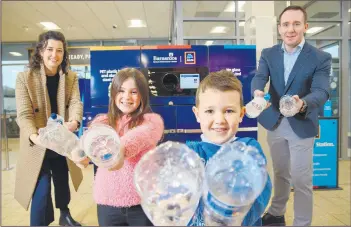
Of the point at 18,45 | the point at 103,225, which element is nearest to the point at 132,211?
the point at 103,225

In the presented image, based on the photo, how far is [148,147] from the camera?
0.95 metres

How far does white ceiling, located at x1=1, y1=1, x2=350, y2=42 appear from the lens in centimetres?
569

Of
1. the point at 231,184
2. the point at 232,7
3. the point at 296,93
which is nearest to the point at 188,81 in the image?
the point at 296,93

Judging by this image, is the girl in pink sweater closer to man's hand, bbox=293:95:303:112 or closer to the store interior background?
man's hand, bbox=293:95:303:112

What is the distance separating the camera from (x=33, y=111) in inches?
66.0

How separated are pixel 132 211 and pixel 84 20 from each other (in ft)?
20.8

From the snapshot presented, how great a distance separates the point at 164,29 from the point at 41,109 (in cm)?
641

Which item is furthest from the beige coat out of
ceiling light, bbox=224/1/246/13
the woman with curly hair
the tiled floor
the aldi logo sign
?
ceiling light, bbox=224/1/246/13

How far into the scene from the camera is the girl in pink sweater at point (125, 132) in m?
1.08

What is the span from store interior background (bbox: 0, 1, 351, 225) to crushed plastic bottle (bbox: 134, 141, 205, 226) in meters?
2.40

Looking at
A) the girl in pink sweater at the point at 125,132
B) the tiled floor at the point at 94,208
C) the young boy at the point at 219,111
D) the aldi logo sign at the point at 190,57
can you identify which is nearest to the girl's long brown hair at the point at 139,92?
the girl in pink sweater at the point at 125,132

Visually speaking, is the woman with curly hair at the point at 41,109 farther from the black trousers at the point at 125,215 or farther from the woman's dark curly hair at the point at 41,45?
the black trousers at the point at 125,215

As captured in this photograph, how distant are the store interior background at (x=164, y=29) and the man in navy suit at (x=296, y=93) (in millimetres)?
920

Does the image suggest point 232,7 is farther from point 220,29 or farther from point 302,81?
point 302,81
